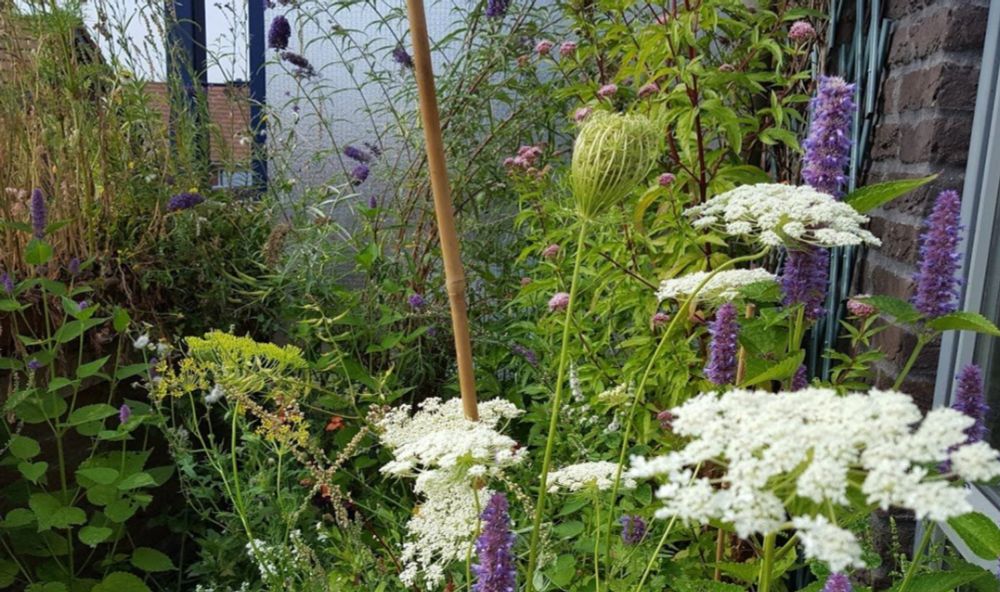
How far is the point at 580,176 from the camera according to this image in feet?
2.85

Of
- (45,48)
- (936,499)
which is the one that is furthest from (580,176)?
(45,48)

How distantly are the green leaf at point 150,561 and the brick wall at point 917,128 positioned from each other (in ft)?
5.16

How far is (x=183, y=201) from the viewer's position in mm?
2230

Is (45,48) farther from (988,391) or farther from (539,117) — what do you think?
(988,391)

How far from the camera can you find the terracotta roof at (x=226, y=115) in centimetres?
267

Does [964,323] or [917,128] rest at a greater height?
[917,128]

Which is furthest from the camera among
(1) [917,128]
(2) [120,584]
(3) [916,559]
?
(2) [120,584]

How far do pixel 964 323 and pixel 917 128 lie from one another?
0.62 meters

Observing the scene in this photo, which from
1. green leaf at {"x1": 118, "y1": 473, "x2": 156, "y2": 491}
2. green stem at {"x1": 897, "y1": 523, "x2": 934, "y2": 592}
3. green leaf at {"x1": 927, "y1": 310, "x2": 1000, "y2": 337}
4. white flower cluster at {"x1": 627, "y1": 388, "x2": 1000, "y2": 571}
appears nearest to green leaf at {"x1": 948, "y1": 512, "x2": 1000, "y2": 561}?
green stem at {"x1": 897, "y1": 523, "x2": 934, "y2": 592}

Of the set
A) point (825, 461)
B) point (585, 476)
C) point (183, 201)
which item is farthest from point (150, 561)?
point (825, 461)

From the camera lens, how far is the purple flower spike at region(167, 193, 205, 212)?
2225 millimetres

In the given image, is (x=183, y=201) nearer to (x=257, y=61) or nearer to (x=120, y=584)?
(x=120, y=584)

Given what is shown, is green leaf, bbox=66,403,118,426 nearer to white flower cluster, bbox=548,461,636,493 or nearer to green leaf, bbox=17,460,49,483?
green leaf, bbox=17,460,49,483

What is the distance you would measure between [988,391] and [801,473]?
954 millimetres
